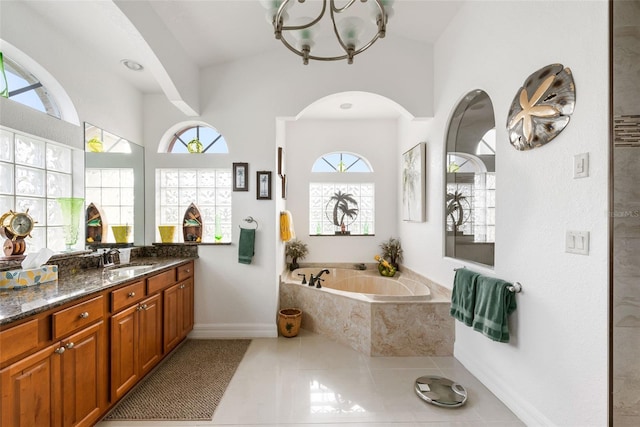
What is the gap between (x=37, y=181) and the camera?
85.0 inches

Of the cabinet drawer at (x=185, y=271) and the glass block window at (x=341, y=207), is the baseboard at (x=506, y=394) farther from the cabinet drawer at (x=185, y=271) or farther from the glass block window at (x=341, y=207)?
the cabinet drawer at (x=185, y=271)

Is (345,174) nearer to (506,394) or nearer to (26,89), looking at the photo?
(506,394)

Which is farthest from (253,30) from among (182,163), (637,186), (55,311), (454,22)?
(637,186)

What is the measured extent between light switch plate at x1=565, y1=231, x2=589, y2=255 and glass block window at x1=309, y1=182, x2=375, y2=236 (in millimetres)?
3008

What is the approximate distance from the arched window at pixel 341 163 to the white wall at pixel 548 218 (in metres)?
2.12

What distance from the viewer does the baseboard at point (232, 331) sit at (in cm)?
314

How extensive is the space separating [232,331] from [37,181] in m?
2.14

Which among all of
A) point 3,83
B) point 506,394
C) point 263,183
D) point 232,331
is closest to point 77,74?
point 3,83

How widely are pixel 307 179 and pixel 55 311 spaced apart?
3.36 m

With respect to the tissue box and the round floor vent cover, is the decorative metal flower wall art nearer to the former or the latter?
the round floor vent cover

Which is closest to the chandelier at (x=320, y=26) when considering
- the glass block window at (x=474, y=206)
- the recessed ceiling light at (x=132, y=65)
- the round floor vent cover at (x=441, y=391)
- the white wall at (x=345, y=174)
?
the glass block window at (x=474, y=206)

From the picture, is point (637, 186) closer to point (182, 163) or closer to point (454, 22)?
point (454, 22)

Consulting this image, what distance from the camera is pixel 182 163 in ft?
10.5

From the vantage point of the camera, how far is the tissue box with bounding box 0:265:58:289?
1625mm
